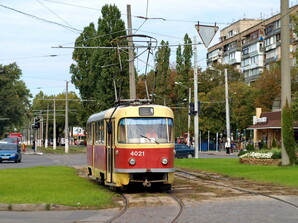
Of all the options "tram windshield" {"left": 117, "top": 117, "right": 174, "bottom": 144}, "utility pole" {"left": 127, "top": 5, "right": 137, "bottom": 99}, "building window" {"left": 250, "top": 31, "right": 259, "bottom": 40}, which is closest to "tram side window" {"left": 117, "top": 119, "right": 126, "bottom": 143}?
"tram windshield" {"left": 117, "top": 117, "right": 174, "bottom": 144}

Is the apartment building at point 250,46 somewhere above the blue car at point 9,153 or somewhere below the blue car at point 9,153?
above

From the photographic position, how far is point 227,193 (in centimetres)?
1864

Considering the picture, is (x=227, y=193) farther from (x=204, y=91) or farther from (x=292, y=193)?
(x=204, y=91)

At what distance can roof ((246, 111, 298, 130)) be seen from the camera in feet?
230

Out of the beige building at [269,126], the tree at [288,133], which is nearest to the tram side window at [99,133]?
the tree at [288,133]

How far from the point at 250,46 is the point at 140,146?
316ft

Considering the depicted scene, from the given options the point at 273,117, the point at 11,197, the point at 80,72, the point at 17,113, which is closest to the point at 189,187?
the point at 11,197

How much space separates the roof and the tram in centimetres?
4968

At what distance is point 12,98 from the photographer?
10825 centimetres

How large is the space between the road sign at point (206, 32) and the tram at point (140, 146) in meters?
17.6

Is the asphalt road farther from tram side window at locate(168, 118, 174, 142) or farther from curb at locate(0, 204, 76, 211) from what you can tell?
tram side window at locate(168, 118, 174, 142)

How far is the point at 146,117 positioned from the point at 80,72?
2599 inches

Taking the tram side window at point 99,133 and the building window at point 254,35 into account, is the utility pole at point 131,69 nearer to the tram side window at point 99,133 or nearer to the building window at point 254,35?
the tram side window at point 99,133

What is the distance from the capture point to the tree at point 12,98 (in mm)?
106875
